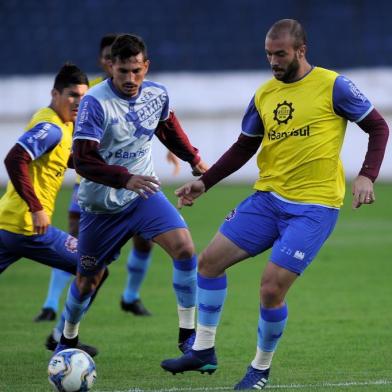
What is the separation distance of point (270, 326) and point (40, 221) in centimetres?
211

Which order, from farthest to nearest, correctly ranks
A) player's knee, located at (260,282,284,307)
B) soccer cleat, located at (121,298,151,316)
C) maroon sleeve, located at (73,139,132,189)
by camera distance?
soccer cleat, located at (121,298,151,316), maroon sleeve, located at (73,139,132,189), player's knee, located at (260,282,284,307)

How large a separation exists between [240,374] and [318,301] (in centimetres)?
414

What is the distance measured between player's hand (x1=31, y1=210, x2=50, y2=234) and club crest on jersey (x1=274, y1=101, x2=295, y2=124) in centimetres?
209

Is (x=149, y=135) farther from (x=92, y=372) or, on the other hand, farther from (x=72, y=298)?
(x=92, y=372)

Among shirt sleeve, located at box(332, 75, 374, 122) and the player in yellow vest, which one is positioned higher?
shirt sleeve, located at box(332, 75, 374, 122)

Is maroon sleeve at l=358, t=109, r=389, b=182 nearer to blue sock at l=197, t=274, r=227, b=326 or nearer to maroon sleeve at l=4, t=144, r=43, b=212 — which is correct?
blue sock at l=197, t=274, r=227, b=326

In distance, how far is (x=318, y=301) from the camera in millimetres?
11367

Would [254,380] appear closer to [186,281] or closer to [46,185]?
[186,281]

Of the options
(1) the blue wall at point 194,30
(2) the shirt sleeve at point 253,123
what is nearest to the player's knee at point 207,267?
(2) the shirt sleeve at point 253,123

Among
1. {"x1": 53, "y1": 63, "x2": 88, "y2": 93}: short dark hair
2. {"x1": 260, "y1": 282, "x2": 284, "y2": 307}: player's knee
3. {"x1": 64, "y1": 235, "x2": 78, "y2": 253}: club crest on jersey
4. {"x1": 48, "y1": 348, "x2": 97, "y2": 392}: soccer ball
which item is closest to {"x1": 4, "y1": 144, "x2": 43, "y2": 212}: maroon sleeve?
{"x1": 64, "y1": 235, "x2": 78, "y2": 253}: club crest on jersey

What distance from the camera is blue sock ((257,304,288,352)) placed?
6.59 metres

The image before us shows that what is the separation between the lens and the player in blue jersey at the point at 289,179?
21.5 feet

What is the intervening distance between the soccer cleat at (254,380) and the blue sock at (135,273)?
4089mm

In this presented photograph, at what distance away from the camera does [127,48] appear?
23.6 feet
